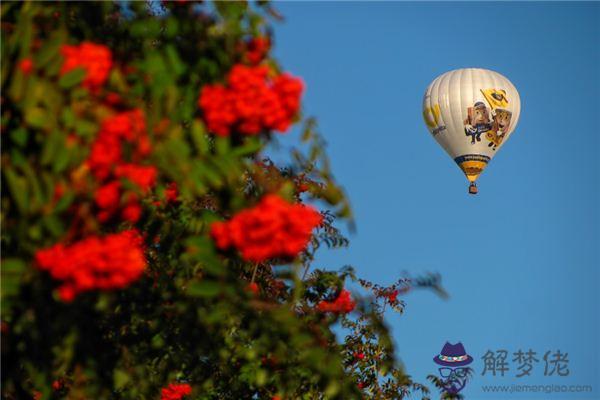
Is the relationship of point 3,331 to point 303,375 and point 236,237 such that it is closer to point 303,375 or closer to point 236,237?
point 236,237

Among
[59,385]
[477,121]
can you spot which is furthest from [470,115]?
[59,385]

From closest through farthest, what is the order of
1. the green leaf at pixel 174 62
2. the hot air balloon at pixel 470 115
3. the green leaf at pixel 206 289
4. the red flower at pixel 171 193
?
the green leaf at pixel 206 289 → the green leaf at pixel 174 62 → the red flower at pixel 171 193 → the hot air balloon at pixel 470 115

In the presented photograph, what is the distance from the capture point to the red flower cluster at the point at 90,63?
6.32m

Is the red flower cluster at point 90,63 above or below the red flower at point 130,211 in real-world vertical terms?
above

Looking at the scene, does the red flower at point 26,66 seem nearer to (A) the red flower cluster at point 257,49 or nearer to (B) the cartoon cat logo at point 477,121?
(A) the red flower cluster at point 257,49

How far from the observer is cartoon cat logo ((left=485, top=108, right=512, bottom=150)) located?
197ft

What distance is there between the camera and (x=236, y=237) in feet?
20.9

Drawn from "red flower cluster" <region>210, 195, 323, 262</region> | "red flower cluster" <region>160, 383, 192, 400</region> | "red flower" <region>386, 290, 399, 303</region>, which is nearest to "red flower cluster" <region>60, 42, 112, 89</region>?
"red flower cluster" <region>210, 195, 323, 262</region>

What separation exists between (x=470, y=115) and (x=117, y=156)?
177 feet

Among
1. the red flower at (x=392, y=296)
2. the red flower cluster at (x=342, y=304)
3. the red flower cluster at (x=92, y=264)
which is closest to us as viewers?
the red flower cluster at (x=92, y=264)

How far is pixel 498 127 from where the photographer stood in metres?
60.4

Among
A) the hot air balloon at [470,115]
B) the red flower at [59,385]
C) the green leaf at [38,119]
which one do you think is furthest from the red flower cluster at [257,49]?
the hot air balloon at [470,115]

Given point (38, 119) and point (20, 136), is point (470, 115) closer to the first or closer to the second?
point (20, 136)

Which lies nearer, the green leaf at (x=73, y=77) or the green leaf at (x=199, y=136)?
the green leaf at (x=73, y=77)
